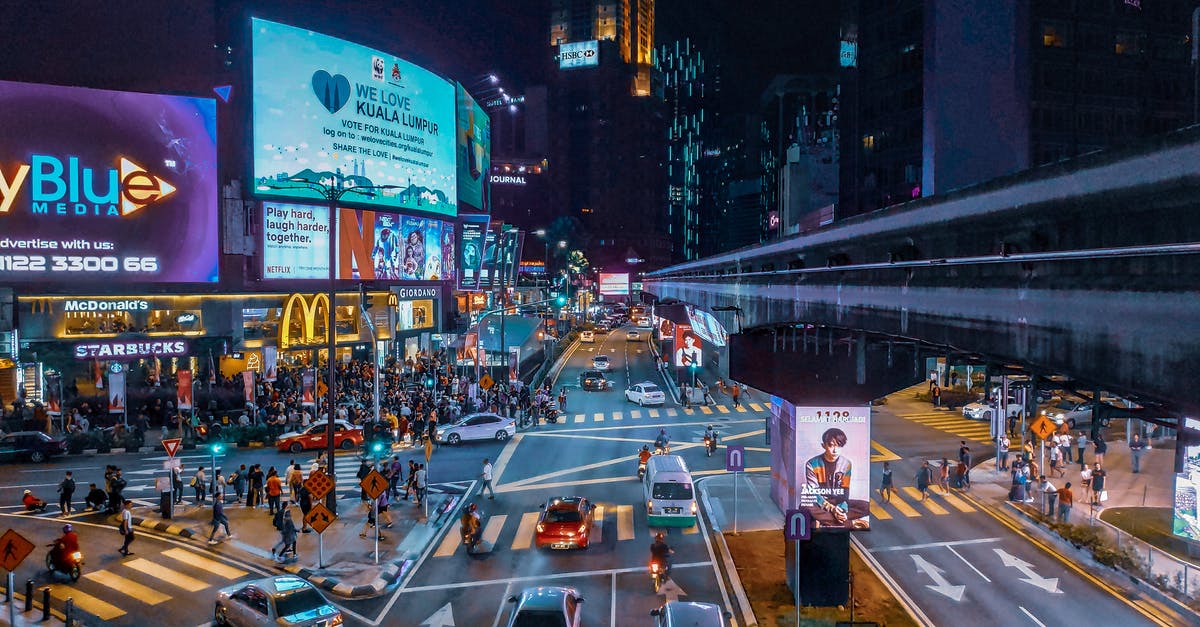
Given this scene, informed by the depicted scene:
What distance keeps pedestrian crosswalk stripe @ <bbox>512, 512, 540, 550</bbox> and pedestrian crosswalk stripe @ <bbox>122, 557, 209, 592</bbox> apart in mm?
7335

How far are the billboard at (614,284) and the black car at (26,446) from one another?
89.1 m

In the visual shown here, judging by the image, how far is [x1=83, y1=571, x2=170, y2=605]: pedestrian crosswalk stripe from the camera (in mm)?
16109

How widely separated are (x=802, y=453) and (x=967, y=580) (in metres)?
4.80

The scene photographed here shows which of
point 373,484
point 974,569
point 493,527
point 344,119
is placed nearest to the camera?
point 974,569

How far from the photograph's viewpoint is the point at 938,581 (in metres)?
17.3

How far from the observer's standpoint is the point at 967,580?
17.4 metres

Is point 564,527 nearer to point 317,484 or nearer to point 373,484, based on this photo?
point 373,484

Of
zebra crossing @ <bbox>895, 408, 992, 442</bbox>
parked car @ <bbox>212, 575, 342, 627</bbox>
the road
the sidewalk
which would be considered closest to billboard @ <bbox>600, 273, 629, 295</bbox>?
zebra crossing @ <bbox>895, 408, 992, 442</bbox>

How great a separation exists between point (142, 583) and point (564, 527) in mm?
9631

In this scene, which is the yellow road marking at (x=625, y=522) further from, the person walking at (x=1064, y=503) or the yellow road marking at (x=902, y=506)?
the person walking at (x=1064, y=503)

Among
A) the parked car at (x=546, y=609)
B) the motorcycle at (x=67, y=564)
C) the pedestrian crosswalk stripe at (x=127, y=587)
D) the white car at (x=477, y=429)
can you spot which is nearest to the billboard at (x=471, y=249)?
the white car at (x=477, y=429)

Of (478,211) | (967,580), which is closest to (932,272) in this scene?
(967,580)

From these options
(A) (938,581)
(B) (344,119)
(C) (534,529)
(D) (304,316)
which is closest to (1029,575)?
(A) (938,581)

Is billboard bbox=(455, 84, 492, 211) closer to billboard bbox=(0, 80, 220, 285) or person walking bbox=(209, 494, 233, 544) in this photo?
billboard bbox=(0, 80, 220, 285)
